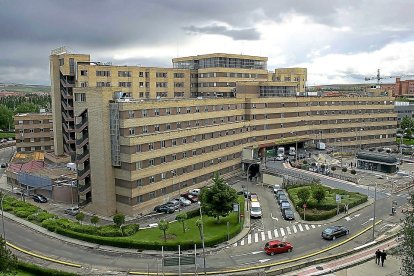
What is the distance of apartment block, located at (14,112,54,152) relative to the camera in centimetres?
11850

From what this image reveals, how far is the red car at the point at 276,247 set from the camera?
47125mm

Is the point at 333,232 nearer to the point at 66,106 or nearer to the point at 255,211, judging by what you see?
the point at 255,211

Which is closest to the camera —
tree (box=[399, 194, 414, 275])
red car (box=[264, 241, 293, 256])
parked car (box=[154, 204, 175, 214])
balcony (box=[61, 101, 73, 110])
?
tree (box=[399, 194, 414, 275])

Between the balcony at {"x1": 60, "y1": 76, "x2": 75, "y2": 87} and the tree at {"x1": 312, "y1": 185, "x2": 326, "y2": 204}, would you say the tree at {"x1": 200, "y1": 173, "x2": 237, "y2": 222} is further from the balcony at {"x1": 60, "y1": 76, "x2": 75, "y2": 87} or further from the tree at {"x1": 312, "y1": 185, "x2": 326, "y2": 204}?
the balcony at {"x1": 60, "y1": 76, "x2": 75, "y2": 87}

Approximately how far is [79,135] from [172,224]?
905 inches

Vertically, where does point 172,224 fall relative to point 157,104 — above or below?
below

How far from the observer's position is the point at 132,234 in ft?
180

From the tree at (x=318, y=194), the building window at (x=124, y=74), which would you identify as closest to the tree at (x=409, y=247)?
the tree at (x=318, y=194)

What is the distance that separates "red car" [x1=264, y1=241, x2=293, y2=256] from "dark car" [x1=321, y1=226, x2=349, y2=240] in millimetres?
6450

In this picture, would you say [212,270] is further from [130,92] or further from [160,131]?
[130,92]

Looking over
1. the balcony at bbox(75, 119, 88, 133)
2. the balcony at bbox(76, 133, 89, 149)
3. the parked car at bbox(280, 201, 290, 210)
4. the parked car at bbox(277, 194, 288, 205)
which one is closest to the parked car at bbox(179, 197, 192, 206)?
the parked car at bbox(277, 194, 288, 205)

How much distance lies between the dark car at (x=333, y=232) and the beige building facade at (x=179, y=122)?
29.4m

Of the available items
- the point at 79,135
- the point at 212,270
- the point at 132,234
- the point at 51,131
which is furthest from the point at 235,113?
the point at 51,131

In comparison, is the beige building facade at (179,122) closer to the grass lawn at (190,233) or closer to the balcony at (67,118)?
the balcony at (67,118)
